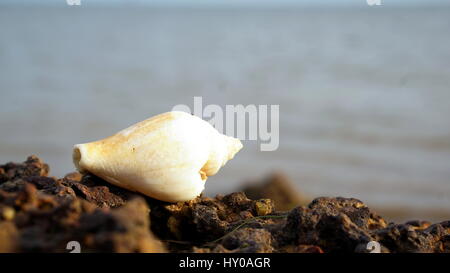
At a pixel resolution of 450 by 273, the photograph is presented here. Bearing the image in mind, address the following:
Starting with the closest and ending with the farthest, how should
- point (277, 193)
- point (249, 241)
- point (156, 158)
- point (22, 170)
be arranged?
point (249, 241) < point (156, 158) < point (22, 170) < point (277, 193)

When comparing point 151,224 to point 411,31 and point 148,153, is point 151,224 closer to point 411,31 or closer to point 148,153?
point 148,153

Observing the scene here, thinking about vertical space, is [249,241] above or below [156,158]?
below

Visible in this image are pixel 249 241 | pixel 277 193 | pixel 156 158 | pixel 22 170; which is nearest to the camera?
pixel 249 241

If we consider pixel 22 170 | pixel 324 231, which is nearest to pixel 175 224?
pixel 324 231

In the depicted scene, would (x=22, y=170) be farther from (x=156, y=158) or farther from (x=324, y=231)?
(x=324, y=231)

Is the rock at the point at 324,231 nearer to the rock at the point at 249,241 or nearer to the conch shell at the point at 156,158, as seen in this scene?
the rock at the point at 249,241
